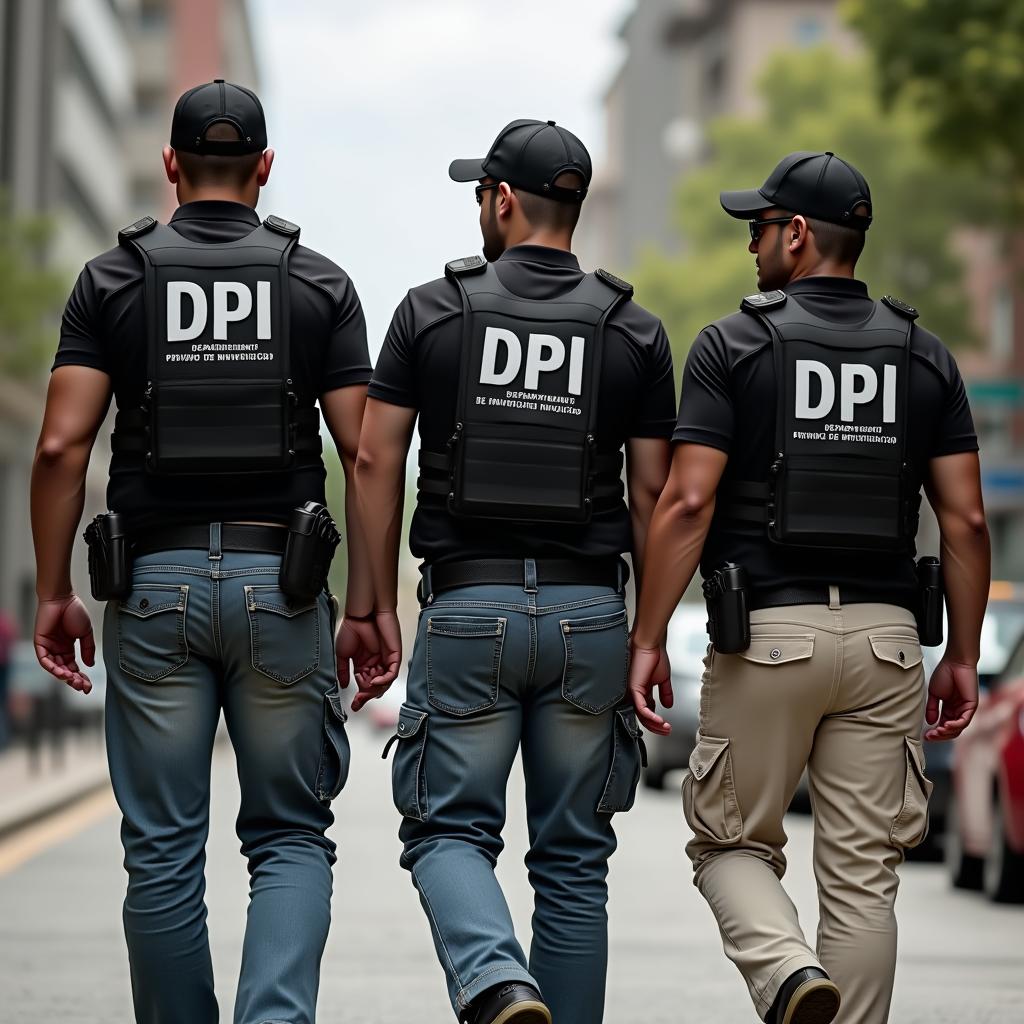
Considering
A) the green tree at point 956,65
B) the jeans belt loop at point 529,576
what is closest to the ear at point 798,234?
the jeans belt loop at point 529,576

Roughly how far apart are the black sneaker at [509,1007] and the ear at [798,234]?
190 cm

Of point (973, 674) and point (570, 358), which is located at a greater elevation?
point (570, 358)

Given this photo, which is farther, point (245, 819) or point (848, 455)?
point (848, 455)

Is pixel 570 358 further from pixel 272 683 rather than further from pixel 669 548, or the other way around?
pixel 272 683

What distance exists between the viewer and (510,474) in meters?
5.48

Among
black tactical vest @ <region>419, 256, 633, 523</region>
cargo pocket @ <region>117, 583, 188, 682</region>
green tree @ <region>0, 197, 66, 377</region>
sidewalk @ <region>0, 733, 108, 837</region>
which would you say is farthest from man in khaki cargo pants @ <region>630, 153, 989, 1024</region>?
green tree @ <region>0, 197, 66, 377</region>

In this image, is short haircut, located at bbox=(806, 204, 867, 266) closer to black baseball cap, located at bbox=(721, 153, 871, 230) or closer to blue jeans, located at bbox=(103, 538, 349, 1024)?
black baseball cap, located at bbox=(721, 153, 871, 230)

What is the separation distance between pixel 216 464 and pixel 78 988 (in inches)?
125

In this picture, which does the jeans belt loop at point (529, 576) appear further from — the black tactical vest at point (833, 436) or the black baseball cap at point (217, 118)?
the black baseball cap at point (217, 118)

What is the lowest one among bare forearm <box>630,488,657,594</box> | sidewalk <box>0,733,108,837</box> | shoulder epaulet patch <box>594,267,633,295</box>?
sidewalk <box>0,733,108,837</box>

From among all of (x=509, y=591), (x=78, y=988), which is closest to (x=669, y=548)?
A: (x=509, y=591)

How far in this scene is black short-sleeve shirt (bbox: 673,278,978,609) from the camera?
564 centimetres

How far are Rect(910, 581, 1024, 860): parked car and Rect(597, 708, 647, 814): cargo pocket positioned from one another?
811 centimetres

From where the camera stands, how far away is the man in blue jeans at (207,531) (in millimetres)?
5309
